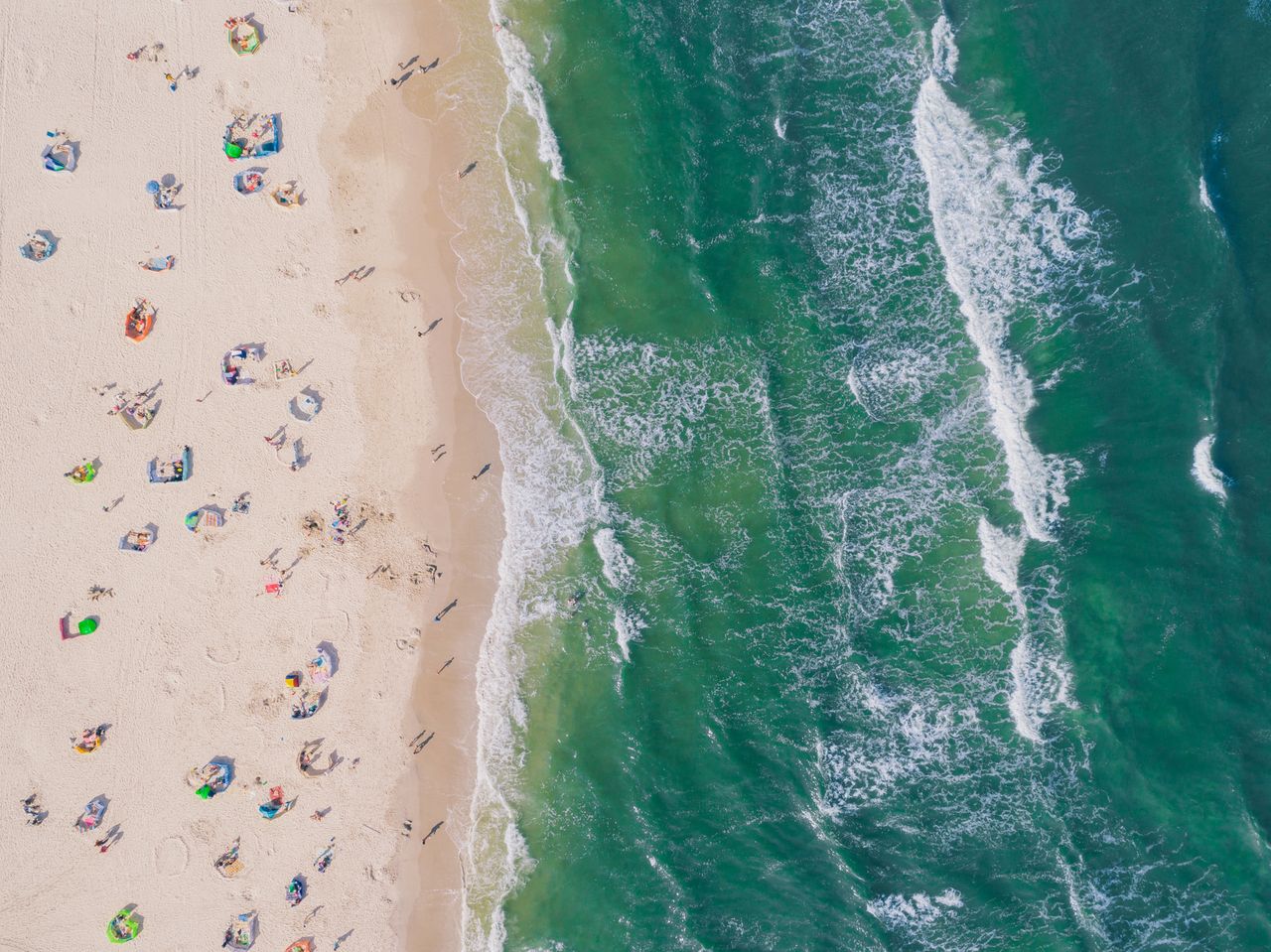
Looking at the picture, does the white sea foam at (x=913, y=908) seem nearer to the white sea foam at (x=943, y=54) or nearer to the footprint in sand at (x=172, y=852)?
the footprint in sand at (x=172, y=852)

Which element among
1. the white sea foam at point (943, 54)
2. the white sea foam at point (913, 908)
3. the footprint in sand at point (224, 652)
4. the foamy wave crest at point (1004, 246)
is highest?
the white sea foam at point (943, 54)

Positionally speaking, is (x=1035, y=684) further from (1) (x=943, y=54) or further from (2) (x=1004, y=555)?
(1) (x=943, y=54)

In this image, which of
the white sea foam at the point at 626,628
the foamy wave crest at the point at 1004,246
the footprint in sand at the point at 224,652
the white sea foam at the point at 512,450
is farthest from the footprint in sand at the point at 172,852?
the foamy wave crest at the point at 1004,246

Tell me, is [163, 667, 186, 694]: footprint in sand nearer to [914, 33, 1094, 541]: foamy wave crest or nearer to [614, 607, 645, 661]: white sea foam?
[614, 607, 645, 661]: white sea foam

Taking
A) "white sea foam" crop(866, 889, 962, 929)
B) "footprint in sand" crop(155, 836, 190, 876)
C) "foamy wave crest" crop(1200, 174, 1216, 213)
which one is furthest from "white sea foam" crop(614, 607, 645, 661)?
"foamy wave crest" crop(1200, 174, 1216, 213)

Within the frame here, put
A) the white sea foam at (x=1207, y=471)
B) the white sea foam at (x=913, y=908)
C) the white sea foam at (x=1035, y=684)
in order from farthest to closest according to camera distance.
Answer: the white sea foam at (x=913, y=908) → the white sea foam at (x=1035, y=684) → the white sea foam at (x=1207, y=471)

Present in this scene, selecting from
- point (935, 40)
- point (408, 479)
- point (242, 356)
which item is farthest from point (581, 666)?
point (935, 40)

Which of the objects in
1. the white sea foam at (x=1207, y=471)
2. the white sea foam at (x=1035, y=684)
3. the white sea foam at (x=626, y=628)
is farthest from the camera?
the white sea foam at (x=626, y=628)
